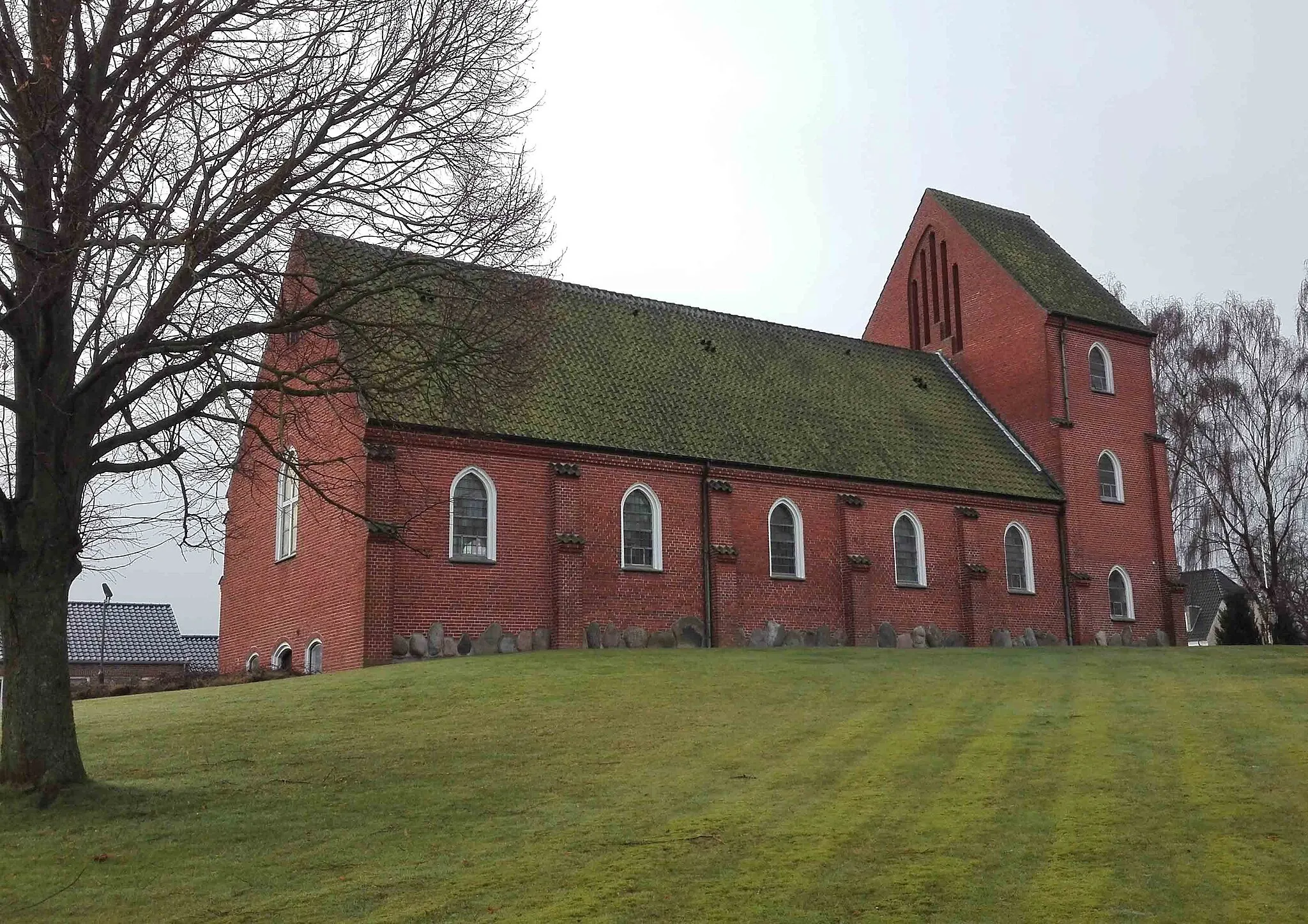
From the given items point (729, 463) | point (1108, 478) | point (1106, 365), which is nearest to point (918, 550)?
point (729, 463)

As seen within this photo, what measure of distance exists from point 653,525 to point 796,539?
413cm

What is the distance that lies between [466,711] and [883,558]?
Result: 16.0 metres

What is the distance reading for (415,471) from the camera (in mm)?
24922

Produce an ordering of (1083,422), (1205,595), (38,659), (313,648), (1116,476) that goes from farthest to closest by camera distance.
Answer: (1205,595), (1116,476), (1083,422), (313,648), (38,659)

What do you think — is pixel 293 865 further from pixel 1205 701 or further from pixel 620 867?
pixel 1205 701

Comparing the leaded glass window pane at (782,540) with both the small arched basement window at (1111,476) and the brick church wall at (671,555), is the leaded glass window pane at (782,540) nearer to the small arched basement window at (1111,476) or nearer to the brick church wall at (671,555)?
the brick church wall at (671,555)

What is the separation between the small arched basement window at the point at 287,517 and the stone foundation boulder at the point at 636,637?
25.4 ft

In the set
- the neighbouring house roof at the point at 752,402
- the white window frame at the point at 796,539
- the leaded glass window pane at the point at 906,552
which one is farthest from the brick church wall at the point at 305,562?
the leaded glass window pane at the point at 906,552

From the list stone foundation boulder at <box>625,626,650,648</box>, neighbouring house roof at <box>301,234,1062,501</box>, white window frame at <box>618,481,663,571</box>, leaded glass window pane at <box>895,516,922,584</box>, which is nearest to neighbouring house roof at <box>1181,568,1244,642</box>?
neighbouring house roof at <box>301,234,1062,501</box>

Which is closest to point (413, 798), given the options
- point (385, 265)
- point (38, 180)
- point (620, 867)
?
point (620, 867)

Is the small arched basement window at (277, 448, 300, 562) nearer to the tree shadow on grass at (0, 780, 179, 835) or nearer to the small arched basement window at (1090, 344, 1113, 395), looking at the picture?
the tree shadow on grass at (0, 780, 179, 835)

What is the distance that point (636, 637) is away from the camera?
89.1 ft

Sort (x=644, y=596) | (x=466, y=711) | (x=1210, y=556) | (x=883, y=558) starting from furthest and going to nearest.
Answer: (x=1210, y=556) < (x=883, y=558) < (x=644, y=596) < (x=466, y=711)

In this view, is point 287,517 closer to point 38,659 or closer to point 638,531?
point 638,531
